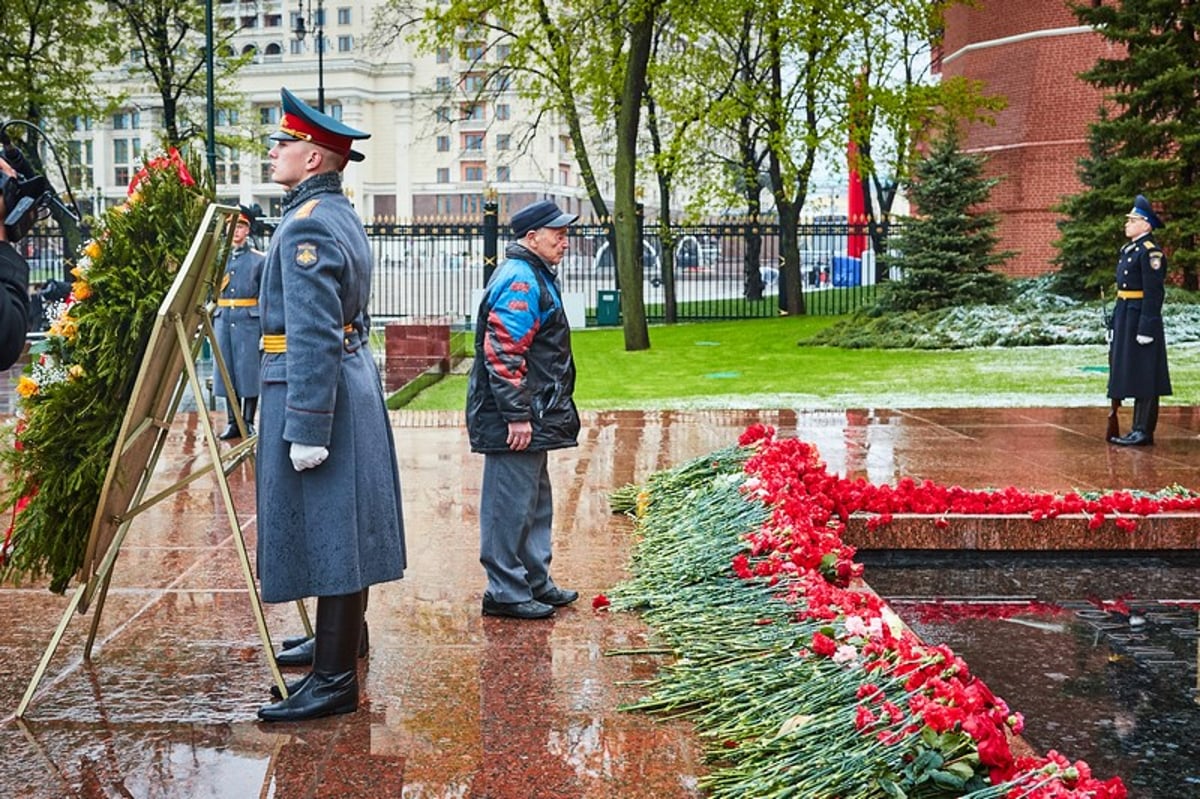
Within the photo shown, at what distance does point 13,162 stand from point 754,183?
1141 inches

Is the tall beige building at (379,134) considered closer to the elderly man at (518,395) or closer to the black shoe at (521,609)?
the elderly man at (518,395)

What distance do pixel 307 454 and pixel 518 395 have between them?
4.75 feet

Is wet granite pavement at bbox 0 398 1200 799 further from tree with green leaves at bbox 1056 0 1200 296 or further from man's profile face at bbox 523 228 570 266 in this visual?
tree with green leaves at bbox 1056 0 1200 296

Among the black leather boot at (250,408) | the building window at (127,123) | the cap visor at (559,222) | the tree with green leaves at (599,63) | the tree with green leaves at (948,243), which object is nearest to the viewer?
the cap visor at (559,222)

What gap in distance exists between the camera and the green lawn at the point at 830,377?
15359 mm

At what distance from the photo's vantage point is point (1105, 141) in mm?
25000

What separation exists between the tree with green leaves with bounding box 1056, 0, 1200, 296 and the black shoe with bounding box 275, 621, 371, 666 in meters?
20.3

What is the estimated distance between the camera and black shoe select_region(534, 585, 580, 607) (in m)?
6.26

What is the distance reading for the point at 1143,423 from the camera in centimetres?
1159

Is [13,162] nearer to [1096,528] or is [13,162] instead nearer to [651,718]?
[651,718]

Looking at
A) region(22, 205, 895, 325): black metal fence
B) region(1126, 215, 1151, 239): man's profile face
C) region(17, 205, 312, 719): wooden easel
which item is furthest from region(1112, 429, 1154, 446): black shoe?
region(22, 205, 895, 325): black metal fence

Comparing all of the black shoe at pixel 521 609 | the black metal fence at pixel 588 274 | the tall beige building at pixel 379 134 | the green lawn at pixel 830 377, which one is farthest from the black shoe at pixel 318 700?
the tall beige building at pixel 379 134

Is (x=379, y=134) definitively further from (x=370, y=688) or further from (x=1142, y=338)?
(x=370, y=688)

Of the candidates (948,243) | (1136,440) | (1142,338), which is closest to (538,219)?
(1136,440)
